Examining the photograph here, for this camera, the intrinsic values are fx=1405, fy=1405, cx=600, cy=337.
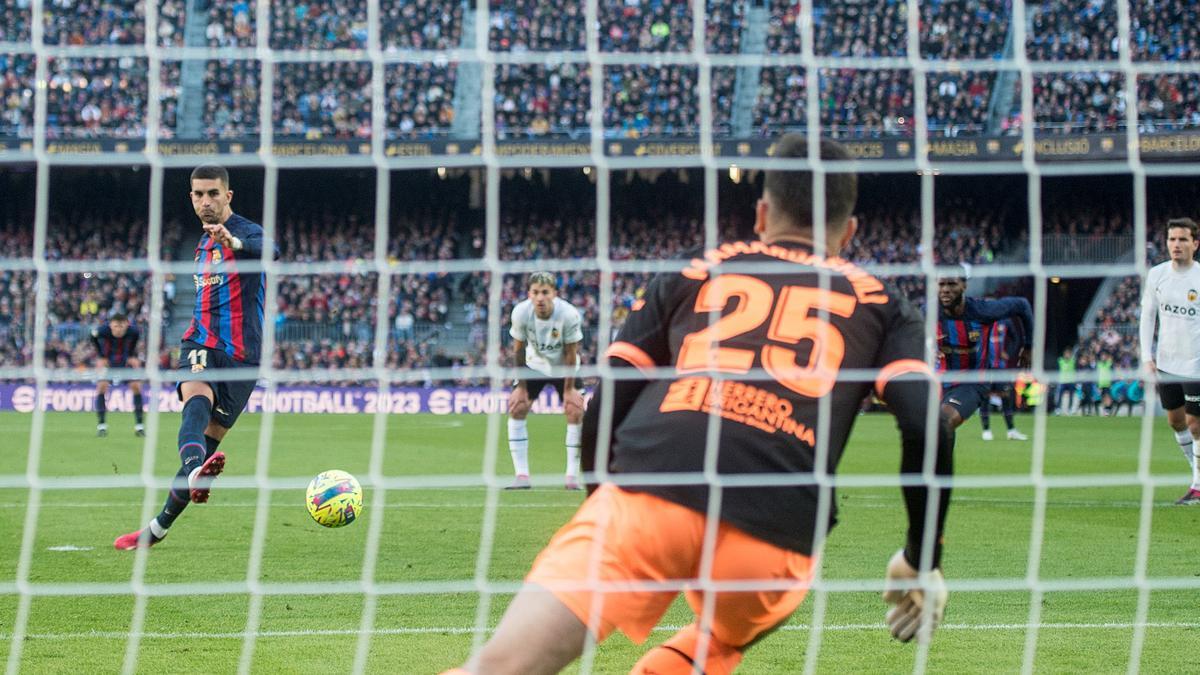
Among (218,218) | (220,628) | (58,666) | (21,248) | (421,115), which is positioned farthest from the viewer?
(21,248)

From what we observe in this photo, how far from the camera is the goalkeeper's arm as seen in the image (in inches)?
122

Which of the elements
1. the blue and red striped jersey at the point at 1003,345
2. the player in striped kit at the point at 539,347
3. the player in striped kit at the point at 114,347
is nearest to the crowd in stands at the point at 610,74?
the blue and red striped jersey at the point at 1003,345

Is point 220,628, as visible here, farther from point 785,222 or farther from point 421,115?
point 421,115

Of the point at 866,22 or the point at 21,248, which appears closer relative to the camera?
the point at 866,22

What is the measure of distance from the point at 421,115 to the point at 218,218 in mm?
24974

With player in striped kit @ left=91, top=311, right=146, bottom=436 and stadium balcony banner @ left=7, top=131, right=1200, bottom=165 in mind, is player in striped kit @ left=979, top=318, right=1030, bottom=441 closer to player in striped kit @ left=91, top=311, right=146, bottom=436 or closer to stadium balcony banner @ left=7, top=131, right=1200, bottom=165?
stadium balcony banner @ left=7, top=131, right=1200, bottom=165

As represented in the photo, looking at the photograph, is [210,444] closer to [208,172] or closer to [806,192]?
[208,172]

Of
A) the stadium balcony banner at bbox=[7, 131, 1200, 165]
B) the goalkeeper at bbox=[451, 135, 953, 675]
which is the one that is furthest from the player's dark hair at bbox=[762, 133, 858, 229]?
the stadium balcony banner at bbox=[7, 131, 1200, 165]

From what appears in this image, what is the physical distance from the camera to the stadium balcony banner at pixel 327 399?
26750 millimetres

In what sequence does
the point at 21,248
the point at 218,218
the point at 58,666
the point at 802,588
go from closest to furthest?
the point at 802,588, the point at 58,666, the point at 218,218, the point at 21,248

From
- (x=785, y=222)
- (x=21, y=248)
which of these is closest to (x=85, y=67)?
(x=21, y=248)

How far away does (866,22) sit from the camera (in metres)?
31.8

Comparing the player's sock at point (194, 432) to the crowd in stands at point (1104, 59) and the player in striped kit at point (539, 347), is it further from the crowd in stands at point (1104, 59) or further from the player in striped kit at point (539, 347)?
the crowd in stands at point (1104, 59)

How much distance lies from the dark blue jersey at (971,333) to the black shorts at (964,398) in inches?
23.2
